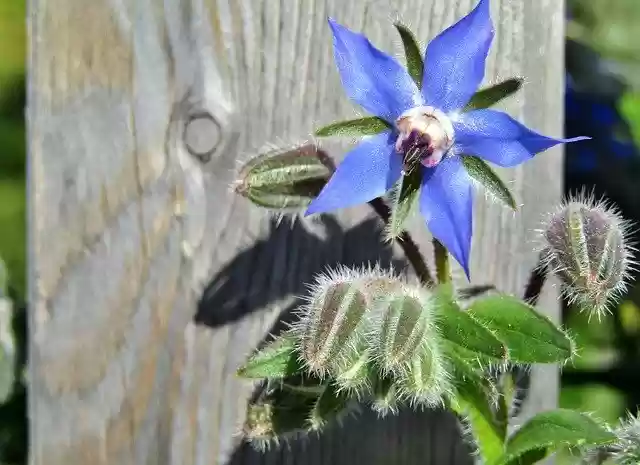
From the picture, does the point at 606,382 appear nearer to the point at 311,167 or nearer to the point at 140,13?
the point at 311,167

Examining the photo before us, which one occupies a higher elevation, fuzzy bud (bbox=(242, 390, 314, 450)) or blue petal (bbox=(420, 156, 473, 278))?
blue petal (bbox=(420, 156, 473, 278))

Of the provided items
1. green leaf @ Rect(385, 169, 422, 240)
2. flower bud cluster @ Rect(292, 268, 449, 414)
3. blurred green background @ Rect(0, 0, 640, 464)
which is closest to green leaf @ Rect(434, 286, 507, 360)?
flower bud cluster @ Rect(292, 268, 449, 414)

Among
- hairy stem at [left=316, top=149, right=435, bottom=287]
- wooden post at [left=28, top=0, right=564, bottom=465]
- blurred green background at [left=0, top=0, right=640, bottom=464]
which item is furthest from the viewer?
blurred green background at [left=0, top=0, right=640, bottom=464]

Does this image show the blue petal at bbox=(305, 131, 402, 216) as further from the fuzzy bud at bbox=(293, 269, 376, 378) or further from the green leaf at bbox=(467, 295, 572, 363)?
the green leaf at bbox=(467, 295, 572, 363)

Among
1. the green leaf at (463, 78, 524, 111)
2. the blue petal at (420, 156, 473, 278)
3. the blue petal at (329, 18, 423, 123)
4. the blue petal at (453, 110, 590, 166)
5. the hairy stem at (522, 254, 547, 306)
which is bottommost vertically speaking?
the hairy stem at (522, 254, 547, 306)

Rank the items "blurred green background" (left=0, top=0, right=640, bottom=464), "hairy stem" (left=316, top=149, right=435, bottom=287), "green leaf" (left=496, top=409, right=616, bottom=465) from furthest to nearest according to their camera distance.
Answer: "blurred green background" (left=0, top=0, right=640, bottom=464)
"hairy stem" (left=316, top=149, right=435, bottom=287)
"green leaf" (left=496, top=409, right=616, bottom=465)

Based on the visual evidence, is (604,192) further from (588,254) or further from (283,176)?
(283,176)

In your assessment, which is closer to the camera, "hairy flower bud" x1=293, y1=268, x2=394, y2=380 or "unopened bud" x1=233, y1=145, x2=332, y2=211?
"hairy flower bud" x1=293, y1=268, x2=394, y2=380
